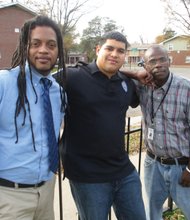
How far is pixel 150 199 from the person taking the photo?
3043 millimetres

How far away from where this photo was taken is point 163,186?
2.93m

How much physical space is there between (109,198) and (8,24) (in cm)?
3141

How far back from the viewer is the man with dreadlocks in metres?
1.98

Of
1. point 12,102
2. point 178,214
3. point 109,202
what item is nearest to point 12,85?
point 12,102

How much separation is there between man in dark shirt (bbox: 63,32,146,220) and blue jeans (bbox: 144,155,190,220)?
253 millimetres

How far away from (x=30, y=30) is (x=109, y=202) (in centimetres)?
146

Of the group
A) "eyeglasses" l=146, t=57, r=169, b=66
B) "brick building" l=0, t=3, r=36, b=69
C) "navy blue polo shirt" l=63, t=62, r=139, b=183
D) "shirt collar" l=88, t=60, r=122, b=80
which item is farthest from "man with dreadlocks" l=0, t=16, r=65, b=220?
"brick building" l=0, t=3, r=36, b=69

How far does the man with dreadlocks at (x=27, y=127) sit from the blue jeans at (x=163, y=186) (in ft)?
3.43

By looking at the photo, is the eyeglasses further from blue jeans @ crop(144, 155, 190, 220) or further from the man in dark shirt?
blue jeans @ crop(144, 155, 190, 220)

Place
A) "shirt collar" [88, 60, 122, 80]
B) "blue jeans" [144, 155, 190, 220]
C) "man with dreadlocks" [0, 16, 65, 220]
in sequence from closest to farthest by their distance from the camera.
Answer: "man with dreadlocks" [0, 16, 65, 220]
"shirt collar" [88, 60, 122, 80]
"blue jeans" [144, 155, 190, 220]

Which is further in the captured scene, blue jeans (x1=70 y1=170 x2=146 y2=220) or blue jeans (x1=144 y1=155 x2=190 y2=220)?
blue jeans (x1=144 y1=155 x2=190 y2=220)

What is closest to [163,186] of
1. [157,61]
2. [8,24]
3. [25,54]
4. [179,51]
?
[157,61]

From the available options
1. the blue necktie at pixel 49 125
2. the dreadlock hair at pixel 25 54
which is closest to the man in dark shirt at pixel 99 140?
the dreadlock hair at pixel 25 54

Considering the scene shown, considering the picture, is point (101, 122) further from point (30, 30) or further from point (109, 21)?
point (109, 21)
